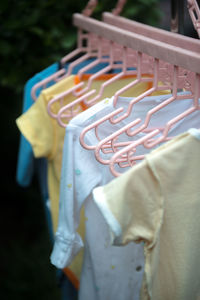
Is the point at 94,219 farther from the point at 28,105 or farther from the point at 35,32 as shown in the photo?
the point at 35,32

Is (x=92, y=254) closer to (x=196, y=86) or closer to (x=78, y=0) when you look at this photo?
(x=196, y=86)

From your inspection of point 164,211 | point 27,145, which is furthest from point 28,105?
point 164,211

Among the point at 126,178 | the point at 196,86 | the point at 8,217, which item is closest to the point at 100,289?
the point at 126,178

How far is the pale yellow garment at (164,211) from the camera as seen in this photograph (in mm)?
548

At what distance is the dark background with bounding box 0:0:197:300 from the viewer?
4.47ft

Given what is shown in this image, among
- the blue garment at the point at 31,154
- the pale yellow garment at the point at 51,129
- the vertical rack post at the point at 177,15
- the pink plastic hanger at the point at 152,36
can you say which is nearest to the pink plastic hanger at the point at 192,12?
the pink plastic hanger at the point at 152,36

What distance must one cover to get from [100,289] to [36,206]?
1.35m

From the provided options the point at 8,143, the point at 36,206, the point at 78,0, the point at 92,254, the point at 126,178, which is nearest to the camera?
the point at 126,178

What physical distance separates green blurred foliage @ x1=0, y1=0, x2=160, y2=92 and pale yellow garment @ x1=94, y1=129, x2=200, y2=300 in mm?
936

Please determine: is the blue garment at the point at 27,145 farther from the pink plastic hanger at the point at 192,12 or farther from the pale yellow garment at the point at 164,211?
the pale yellow garment at the point at 164,211

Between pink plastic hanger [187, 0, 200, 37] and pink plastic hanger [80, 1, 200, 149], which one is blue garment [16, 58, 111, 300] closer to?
pink plastic hanger [80, 1, 200, 149]

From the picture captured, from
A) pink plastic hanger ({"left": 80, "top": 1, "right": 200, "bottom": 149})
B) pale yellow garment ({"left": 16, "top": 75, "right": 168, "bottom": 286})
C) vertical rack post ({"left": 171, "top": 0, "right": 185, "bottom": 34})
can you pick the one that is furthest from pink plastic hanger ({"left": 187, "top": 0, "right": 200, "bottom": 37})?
pale yellow garment ({"left": 16, "top": 75, "right": 168, "bottom": 286})

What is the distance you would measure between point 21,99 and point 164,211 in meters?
→ 1.40

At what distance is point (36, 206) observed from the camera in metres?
2.14
